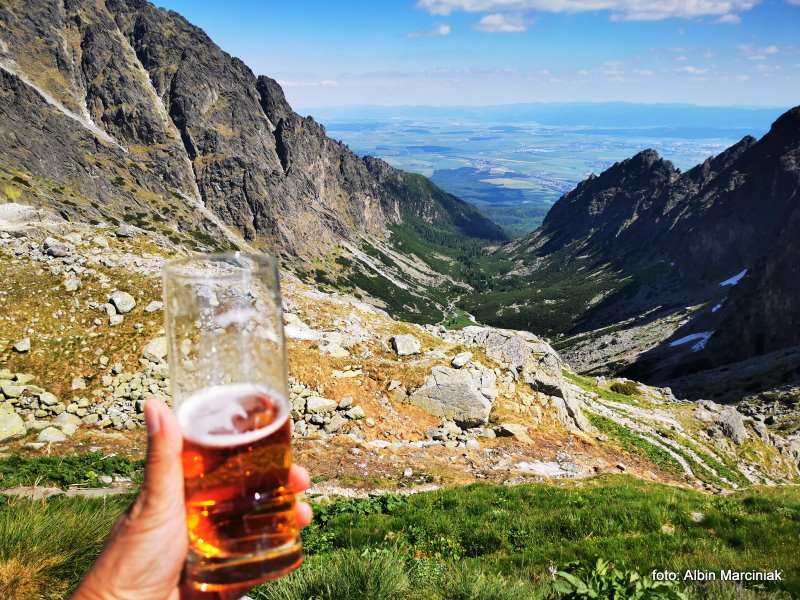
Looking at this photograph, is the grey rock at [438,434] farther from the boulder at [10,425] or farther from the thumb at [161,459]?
the thumb at [161,459]

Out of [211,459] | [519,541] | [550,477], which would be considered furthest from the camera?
[550,477]

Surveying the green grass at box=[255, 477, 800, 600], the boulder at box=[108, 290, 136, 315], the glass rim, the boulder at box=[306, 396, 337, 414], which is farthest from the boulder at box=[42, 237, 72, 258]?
the glass rim

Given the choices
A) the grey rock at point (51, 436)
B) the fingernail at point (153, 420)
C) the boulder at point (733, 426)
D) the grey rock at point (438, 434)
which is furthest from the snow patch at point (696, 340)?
the fingernail at point (153, 420)

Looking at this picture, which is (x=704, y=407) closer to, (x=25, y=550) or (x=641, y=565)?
(x=641, y=565)

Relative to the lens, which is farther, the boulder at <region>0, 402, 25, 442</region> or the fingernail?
the boulder at <region>0, 402, 25, 442</region>

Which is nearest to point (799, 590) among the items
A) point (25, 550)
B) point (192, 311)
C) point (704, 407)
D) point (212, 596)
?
point (212, 596)

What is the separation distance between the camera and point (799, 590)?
6289mm

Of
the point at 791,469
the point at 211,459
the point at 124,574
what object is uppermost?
the point at 211,459

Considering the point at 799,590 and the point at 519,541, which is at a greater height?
the point at 799,590

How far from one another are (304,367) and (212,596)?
1651cm

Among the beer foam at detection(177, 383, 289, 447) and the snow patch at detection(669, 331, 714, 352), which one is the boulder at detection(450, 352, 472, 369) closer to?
the beer foam at detection(177, 383, 289, 447)

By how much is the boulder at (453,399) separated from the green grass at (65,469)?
10.3 meters

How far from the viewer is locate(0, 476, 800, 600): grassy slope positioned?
193 inches

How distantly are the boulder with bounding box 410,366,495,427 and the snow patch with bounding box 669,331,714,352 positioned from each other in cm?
12215
